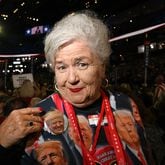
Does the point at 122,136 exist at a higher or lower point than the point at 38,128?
lower

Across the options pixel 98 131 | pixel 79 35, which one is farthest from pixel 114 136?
pixel 79 35

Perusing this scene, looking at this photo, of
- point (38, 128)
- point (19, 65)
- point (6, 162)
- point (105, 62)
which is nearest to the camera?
point (6, 162)

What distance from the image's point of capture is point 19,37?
160ft

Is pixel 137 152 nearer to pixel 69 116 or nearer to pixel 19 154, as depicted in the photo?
pixel 69 116

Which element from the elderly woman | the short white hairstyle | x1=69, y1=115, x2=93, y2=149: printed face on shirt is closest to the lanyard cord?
the elderly woman

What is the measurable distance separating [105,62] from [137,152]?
1.75ft

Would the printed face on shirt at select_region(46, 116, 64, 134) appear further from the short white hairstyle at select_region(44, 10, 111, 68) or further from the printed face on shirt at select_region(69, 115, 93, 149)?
the short white hairstyle at select_region(44, 10, 111, 68)

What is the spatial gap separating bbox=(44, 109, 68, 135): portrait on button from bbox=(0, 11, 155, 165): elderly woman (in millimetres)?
27

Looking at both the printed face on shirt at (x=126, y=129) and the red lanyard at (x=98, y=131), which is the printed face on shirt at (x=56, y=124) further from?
the printed face on shirt at (x=126, y=129)

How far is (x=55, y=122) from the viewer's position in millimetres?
1712

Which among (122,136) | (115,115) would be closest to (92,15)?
(115,115)

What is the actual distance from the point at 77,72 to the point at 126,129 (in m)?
0.45

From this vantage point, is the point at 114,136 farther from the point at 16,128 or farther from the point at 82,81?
the point at 16,128

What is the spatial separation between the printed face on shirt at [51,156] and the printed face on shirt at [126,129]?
390mm
